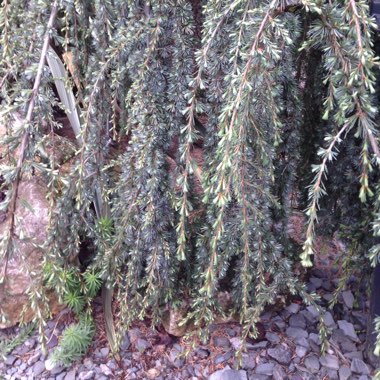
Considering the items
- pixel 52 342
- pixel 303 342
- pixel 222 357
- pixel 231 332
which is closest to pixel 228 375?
pixel 222 357

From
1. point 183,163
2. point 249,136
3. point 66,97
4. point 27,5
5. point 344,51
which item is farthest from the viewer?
point 66,97

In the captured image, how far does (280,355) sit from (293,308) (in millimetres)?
241

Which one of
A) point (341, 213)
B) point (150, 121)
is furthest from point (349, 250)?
point (150, 121)

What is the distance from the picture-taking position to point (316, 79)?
1.55 meters

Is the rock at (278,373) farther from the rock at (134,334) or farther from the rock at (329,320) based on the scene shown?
the rock at (134,334)

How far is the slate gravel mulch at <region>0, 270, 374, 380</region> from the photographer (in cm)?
167

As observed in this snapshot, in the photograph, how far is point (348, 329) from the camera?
1812 mm

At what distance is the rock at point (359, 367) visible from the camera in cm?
166

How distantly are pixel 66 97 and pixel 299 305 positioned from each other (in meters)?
1.18

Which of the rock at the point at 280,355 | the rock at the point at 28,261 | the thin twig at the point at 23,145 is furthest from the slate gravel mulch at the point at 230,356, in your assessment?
the thin twig at the point at 23,145

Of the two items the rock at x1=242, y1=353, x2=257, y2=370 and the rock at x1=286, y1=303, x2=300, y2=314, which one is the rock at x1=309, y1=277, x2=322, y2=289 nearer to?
the rock at x1=286, y1=303, x2=300, y2=314

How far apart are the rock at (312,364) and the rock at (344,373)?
8cm

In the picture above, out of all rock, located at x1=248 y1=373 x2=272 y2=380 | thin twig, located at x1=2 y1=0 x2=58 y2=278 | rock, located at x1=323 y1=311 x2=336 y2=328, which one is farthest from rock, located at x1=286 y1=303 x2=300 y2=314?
thin twig, located at x1=2 y1=0 x2=58 y2=278

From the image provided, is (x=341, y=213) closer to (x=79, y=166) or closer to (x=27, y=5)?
(x=79, y=166)
